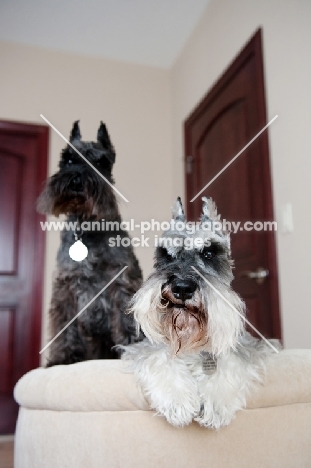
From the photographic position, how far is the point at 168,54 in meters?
2.74

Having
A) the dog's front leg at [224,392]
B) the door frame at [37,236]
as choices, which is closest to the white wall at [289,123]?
the door frame at [37,236]

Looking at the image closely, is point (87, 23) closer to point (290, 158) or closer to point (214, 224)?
point (290, 158)

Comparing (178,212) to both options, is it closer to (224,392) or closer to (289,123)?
(224,392)

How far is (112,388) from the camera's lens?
1063 millimetres

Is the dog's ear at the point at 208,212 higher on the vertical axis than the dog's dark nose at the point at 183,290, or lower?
higher

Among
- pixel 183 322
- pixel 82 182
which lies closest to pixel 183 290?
pixel 183 322

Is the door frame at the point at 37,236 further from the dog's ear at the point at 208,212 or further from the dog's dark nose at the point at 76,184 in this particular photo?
the dog's ear at the point at 208,212

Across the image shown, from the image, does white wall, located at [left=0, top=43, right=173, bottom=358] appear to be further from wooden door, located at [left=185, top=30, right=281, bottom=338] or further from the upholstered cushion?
the upholstered cushion

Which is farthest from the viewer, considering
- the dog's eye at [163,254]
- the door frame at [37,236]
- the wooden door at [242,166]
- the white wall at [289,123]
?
the wooden door at [242,166]

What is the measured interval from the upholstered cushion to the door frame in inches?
43.3

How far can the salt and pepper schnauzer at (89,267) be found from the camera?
4.74 feet

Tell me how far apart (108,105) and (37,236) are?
0.79 meters

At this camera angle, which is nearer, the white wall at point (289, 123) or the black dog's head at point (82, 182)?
the black dog's head at point (82, 182)

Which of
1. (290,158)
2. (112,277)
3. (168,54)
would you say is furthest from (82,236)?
(168,54)
